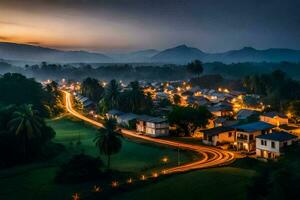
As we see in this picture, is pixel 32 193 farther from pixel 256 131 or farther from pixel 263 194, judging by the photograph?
pixel 256 131

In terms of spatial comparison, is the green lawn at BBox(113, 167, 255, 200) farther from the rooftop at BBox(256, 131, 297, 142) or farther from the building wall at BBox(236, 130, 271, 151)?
the building wall at BBox(236, 130, 271, 151)

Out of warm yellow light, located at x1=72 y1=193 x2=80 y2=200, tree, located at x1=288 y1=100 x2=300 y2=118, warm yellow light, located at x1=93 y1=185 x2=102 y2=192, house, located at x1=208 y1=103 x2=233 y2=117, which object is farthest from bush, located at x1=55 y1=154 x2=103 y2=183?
house, located at x1=208 y1=103 x2=233 y2=117

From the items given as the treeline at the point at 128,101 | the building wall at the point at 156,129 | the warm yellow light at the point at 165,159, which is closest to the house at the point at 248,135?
the warm yellow light at the point at 165,159

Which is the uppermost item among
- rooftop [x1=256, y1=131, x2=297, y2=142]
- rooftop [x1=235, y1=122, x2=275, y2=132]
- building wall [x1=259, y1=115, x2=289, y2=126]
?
rooftop [x1=235, y1=122, x2=275, y2=132]

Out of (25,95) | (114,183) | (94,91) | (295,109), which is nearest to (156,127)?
(295,109)

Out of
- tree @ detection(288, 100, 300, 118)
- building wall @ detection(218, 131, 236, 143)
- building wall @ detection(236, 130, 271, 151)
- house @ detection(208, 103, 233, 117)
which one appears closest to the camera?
building wall @ detection(236, 130, 271, 151)

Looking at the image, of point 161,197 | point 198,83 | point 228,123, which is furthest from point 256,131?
point 198,83
